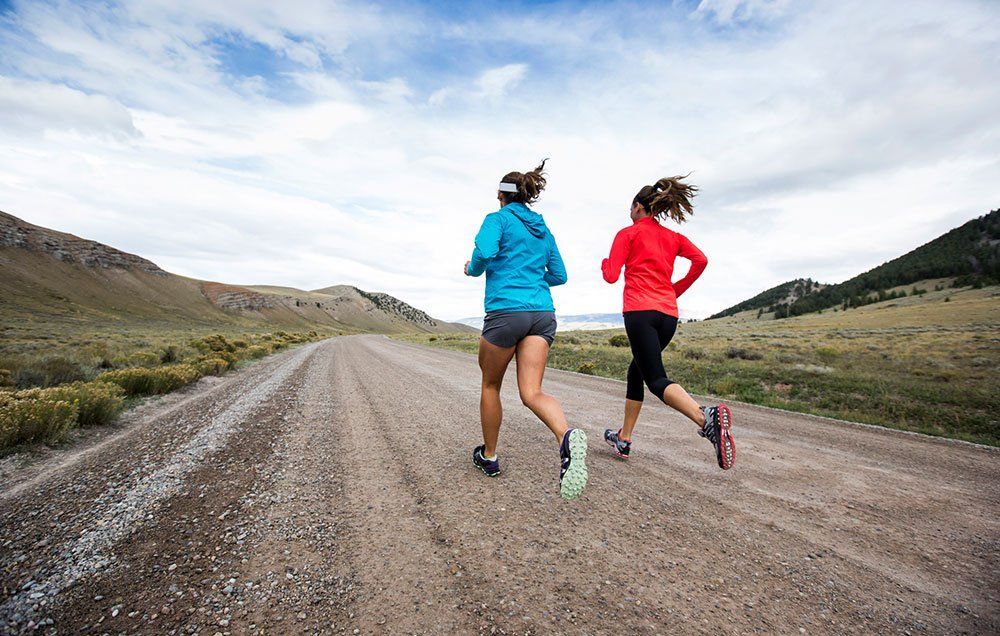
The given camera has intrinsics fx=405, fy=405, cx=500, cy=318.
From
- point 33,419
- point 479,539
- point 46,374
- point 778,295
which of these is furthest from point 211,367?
point 778,295

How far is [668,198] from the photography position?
3.71 meters

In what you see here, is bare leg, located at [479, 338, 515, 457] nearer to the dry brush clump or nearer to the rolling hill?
the dry brush clump

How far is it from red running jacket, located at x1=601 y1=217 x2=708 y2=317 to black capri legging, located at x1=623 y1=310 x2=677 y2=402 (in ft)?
0.23

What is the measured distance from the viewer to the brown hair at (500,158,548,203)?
3375 millimetres

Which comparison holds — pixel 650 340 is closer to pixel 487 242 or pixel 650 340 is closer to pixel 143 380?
pixel 487 242

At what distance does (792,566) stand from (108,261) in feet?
439

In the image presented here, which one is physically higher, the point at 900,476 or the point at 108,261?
the point at 108,261

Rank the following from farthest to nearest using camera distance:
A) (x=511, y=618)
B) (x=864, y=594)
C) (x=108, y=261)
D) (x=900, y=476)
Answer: (x=108, y=261) < (x=900, y=476) < (x=864, y=594) < (x=511, y=618)

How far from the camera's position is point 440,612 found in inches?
73.5

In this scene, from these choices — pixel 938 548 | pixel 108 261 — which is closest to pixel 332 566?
pixel 938 548

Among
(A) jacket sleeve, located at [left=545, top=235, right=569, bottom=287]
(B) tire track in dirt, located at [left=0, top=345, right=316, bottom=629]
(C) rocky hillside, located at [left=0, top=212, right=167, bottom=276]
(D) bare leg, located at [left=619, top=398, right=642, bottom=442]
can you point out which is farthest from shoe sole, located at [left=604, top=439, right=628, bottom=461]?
(C) rocky hillside, located at [left=0, top=212, right=167, bottom=276]

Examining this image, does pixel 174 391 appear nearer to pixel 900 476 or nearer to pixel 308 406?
pixel 308 406

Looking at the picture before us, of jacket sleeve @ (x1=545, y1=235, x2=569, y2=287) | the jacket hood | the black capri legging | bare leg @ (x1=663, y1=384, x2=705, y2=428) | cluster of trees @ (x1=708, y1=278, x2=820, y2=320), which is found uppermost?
cluster of trees @ (x1=708, y1=278, x2=820, y2=320)

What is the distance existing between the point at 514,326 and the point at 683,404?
1.50 m
